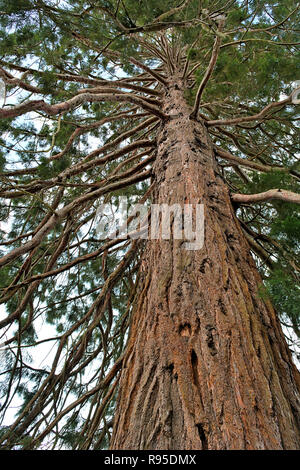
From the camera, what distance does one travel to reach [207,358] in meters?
1.02

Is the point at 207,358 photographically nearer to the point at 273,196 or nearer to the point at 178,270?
the point at 178,270

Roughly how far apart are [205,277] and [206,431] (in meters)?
0.56

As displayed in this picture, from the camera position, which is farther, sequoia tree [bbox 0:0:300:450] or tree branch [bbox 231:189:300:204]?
tree branch [bbox 231:189:300:204]

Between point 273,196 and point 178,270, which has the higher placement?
point 273,196

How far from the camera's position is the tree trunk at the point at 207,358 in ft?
2.87

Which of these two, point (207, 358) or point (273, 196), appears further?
point (273, 196)

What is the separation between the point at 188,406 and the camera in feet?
3.02

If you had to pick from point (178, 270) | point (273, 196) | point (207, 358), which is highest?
point (273, 196)

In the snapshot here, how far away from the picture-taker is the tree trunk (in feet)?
2.87

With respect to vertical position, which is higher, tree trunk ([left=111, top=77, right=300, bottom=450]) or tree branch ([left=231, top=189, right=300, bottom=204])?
tree branch ([left=231, top=189, right=300, bottom=204])

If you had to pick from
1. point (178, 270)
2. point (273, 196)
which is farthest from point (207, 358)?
point (273, 196)

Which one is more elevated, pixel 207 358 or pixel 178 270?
pixel 178 270

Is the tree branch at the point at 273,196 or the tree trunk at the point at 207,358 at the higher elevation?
the tree branch at the point at 273,196
